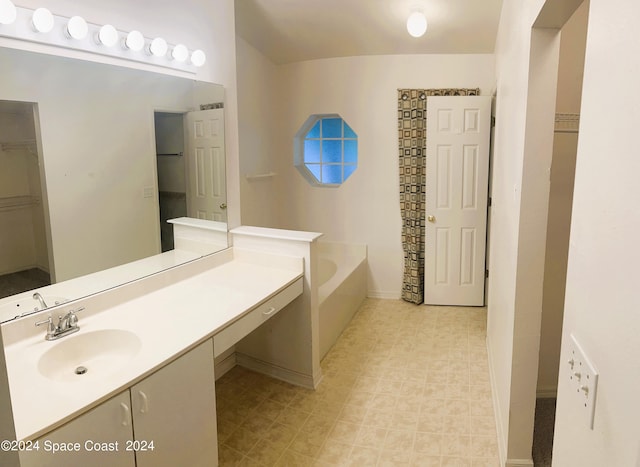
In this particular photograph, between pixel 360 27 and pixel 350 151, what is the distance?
129 centimetres

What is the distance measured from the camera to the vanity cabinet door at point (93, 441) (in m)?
1.09

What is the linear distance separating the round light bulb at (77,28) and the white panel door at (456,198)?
2885mm

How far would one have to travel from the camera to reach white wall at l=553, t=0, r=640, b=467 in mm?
654

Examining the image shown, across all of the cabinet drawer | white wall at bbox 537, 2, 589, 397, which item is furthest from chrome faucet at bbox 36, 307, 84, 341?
white wall at bbox 537, 2, 589, 397

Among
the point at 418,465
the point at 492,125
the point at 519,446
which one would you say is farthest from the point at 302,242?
the point at 492,125

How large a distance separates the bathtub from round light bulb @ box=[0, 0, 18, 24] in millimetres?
2244

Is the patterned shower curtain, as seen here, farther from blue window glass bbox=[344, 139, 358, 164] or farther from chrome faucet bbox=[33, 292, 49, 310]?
chrome faucet bbox=[33, 292, 49, 310]

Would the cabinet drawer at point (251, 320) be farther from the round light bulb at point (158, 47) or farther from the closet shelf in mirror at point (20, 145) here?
the round light bulb at point (158, 47)

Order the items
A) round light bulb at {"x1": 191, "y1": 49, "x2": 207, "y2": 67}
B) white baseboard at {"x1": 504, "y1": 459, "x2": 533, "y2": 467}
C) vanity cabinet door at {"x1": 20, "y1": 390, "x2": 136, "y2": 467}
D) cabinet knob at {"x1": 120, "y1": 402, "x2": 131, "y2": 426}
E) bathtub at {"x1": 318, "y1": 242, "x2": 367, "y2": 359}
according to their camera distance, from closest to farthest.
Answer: vanity cabinet door at {"x1": 20, "y1": 390, "x2": 136, "y2": 467} → cabinet knob at {"x1": 120, "y1": 402, "x2": 131, "y2": 426} → white baseboard at {"x1": 504, "y1": 459, "x2": 533, "y2": 467} → round light bulb at {"x1": 191, "y1": 49, "x2": 207, "y2": 67} → bathtub at {"x1": 318, "y1": 242, "x2": 367, "y2": 359}

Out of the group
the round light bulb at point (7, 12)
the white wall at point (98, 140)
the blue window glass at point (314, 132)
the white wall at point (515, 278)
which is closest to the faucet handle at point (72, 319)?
the white wall at point (98, 140)

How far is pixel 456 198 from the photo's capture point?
3938 millimetres

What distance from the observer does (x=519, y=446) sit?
6.40ft

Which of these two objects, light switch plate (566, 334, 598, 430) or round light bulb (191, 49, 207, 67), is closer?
light switch plate (566, 334, 598, 430)

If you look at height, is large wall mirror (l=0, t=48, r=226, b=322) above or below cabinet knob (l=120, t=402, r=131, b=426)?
above
